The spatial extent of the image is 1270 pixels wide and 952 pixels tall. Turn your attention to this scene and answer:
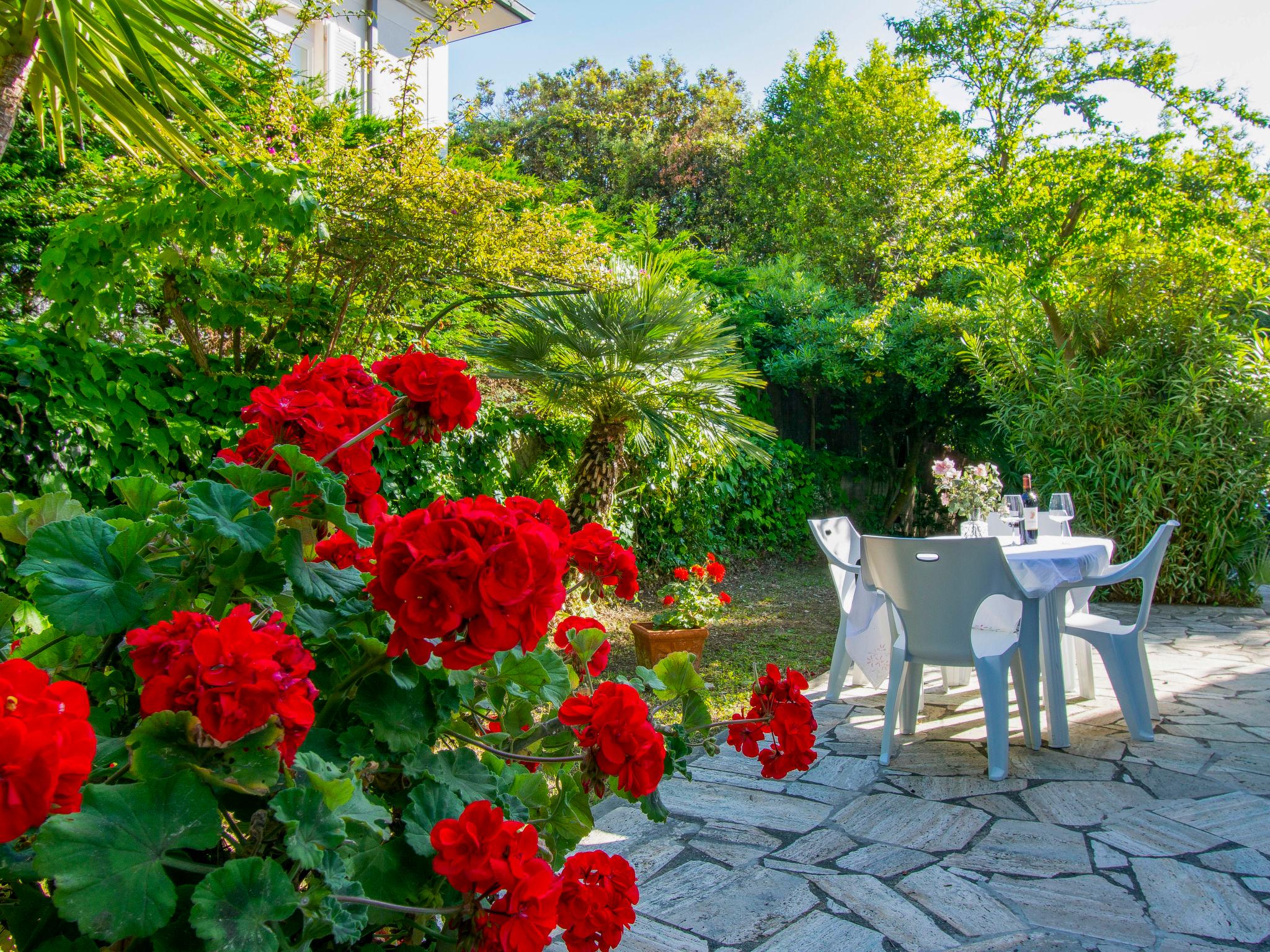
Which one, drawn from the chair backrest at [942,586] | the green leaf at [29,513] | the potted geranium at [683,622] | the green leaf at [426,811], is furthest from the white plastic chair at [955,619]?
the green leaf at [29,513]

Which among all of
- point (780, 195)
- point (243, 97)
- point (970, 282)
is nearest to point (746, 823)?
point (243, 97)

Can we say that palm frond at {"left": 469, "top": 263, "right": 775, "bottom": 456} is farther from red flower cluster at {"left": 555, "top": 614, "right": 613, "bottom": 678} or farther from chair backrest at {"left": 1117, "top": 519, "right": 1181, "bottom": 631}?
red flower cluster at {"left": 555, "top": 614, "right": 613, "bottom": 678}

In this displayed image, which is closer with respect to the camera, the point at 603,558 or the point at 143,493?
the point at 143,493

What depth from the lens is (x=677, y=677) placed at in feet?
4.56

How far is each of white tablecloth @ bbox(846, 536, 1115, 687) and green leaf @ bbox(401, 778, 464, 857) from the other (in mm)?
2831

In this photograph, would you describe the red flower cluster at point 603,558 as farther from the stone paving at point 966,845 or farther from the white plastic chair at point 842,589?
the white plastic chair at point 842,589

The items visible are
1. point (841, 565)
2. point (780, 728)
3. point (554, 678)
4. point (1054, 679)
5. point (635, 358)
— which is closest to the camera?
point (554, 678)

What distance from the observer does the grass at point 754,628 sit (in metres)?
4.62

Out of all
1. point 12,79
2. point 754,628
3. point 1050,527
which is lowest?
point 754,628

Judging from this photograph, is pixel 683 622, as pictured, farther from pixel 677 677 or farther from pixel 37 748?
pixel 37 748

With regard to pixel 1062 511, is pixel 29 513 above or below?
above

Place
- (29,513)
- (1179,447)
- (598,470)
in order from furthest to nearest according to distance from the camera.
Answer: (1179,447) < (598,470) < (29,513)

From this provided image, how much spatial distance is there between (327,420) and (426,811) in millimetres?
578

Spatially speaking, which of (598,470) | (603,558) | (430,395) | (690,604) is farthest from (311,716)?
(598,470)
